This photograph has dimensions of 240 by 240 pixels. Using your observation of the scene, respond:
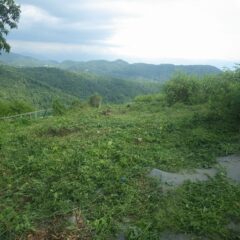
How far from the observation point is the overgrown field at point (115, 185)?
5.69 meters

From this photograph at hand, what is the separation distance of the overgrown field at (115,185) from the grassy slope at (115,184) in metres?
0.02

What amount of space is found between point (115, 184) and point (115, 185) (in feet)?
0.11

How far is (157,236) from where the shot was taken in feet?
17.8

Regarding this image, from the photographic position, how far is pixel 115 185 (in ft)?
22.7

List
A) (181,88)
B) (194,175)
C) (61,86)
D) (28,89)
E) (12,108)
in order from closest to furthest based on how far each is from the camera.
Result: (194,175) → (181,88) → (12,108) → (28,89) → (61,86)

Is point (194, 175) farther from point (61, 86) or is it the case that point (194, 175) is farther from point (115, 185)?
point (61, 86)

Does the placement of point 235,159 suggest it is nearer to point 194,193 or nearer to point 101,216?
point 194,193

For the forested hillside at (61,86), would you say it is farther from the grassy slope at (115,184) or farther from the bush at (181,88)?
the grassy slope at (115,184)

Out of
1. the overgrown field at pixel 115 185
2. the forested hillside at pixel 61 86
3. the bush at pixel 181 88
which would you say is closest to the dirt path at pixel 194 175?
the overgrown field at pixel 115 185

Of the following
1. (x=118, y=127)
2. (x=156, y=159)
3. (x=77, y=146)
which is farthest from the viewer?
(x=118, y=127)

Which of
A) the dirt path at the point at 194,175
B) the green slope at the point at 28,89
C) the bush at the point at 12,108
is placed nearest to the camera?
the dirt path at the point at 194,175

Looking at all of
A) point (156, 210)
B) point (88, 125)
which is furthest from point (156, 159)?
point (88, 125)

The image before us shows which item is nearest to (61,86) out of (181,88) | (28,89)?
(28,89)

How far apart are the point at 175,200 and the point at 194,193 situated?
0.41 meters
